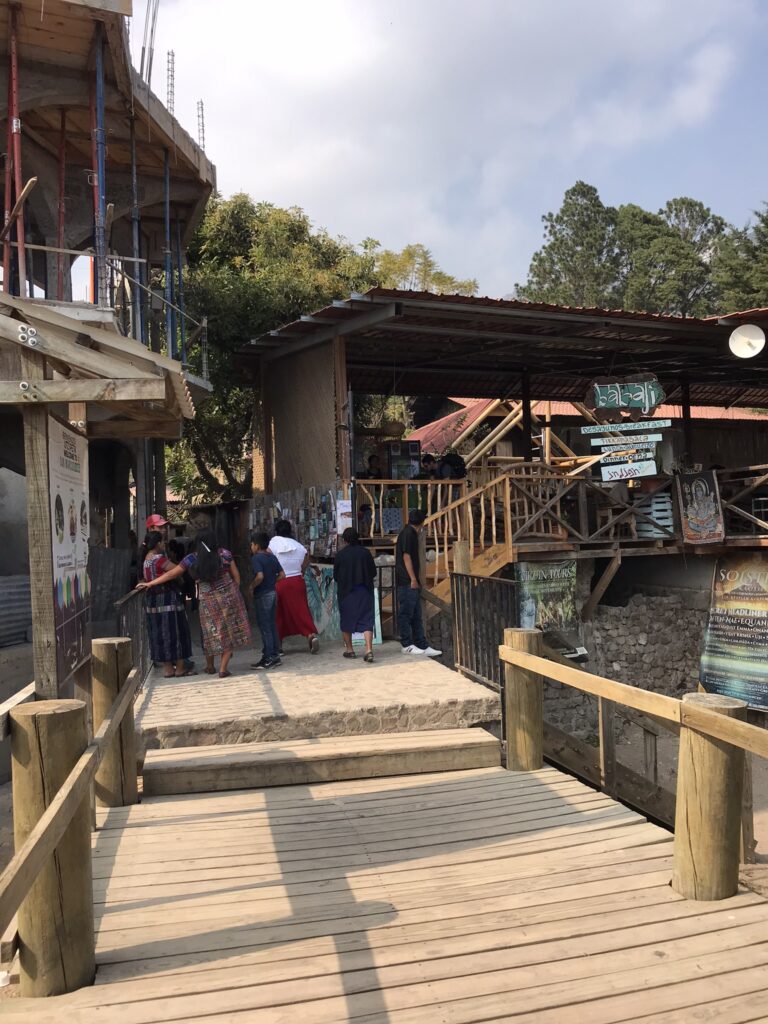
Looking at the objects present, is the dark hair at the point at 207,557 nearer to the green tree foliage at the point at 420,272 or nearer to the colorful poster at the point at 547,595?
the colorful poster at the point at 547,595

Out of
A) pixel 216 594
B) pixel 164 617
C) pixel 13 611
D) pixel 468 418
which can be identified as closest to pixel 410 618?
pixel 216 594

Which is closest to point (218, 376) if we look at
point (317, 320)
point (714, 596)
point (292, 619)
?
point (317, 320)

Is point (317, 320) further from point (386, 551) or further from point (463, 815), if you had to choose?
point (463, 815)

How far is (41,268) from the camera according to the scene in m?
13.0

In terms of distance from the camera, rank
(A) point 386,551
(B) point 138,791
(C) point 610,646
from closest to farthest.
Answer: (B) point 138,791 → (A) point 386,551 → (C) point 610,646

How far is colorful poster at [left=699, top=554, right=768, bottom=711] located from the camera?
1128cm

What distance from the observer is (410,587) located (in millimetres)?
8523

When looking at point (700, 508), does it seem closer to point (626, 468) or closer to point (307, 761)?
point (626, 468)

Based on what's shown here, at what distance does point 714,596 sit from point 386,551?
202 inches

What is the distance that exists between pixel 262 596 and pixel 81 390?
4.36 metres

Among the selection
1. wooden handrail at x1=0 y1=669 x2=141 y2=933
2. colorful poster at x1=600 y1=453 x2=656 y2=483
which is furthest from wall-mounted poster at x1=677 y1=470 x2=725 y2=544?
wooden handrail at x1=0 y1=669 x2=141 y2=933

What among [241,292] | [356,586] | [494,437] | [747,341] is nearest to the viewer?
[356,586]

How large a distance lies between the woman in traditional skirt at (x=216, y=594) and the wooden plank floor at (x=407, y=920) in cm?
297

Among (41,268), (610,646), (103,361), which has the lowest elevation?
(610,646)
